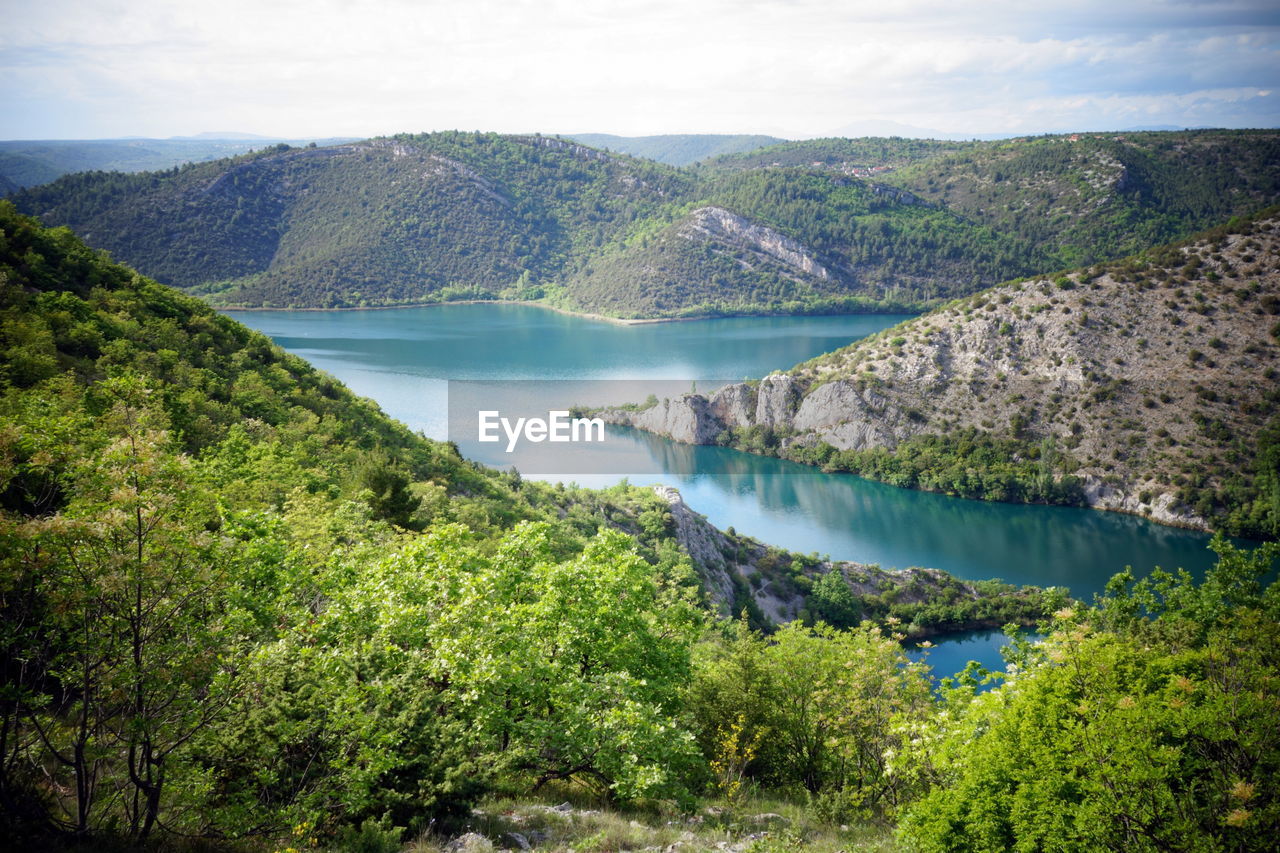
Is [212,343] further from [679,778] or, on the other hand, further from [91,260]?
[679,778]

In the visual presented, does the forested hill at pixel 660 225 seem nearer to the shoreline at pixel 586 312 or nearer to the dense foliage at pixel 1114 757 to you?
the shoreline at pixel 586 312

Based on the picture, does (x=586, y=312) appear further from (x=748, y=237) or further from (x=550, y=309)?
(x=748, y=237)

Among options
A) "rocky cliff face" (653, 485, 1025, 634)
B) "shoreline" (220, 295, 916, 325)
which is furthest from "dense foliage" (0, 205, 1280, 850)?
"shoreline" (220, 295, 916, 325)

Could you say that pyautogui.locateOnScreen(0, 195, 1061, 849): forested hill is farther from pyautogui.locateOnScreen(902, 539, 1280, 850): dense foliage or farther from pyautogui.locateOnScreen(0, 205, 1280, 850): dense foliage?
pyautogui.locateOnScreen(902, 539, 1280, 850): dense foliage

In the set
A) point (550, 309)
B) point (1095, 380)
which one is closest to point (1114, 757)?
point (1095, 380)

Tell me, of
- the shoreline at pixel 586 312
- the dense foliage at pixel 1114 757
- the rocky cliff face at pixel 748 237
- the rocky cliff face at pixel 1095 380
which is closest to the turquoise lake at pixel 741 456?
the shoreline at pixel 586 312
